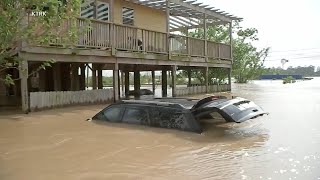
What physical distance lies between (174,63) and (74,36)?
14.1 meters

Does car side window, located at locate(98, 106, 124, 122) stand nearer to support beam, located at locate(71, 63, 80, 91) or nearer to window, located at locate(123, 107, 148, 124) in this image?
window, located at locate(123, 107, 148, 124)

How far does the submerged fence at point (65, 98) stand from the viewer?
13.3 meters

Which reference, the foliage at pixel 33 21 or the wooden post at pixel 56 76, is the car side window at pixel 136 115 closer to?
the foliage at pixel 33 21

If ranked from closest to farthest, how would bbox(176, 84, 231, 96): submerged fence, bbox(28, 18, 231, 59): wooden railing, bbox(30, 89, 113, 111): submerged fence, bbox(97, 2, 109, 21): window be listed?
bbox(30, 89, 113, 111): submerged fence → bbox(28, 18, 231, 59): wooden railing → bbox(97, 2, 109, 21): window → bbox(176, 84, 231, 96): submerged fence

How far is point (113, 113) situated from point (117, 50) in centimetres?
628

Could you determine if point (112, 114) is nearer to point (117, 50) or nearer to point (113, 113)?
point (113, 113)

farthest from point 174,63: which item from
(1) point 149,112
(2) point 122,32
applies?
Answer: (1) point 149,112

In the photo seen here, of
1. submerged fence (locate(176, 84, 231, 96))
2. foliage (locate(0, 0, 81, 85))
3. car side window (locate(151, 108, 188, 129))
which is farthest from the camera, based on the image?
submerged fence (locate(176, 84, 231, 96))

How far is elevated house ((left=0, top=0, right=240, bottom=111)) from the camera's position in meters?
14.0

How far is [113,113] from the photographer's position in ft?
34.3

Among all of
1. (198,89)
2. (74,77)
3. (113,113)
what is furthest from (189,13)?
(113,113)

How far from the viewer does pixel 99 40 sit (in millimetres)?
15273

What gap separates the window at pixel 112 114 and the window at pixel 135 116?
23 cm

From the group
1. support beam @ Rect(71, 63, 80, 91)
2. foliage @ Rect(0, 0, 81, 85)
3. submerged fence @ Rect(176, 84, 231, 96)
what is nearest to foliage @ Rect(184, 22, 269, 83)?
submerged fence @ Rect(176, 84, 231, 96)
